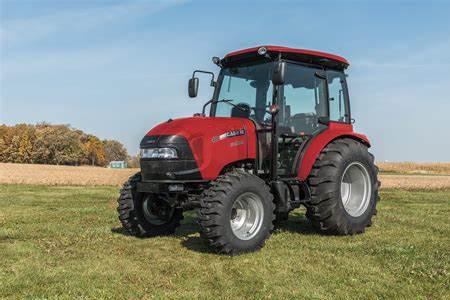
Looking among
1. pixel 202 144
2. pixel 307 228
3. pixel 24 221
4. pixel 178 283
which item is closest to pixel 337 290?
pixel 178 283

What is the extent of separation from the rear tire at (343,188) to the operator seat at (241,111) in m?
A: 1.31

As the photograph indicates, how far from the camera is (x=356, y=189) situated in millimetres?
8414

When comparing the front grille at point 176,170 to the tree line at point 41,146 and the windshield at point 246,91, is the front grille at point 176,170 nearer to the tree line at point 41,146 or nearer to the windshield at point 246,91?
the windshield at point 246,91

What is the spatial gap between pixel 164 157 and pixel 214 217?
3.74 ft

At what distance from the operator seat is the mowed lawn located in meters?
1.92

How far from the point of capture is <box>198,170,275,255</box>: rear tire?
6051mm

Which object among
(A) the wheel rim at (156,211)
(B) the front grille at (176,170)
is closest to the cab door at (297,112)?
(B) the front grille at (176,170)

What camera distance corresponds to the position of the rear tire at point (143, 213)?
744 centimetres

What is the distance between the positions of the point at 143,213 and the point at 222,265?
2247mm

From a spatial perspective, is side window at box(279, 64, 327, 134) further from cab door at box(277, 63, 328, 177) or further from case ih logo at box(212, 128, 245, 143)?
case ih logo at box(212, 128, 245, 143)

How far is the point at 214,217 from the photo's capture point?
6.02 m

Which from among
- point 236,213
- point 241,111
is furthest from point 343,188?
point 236,213

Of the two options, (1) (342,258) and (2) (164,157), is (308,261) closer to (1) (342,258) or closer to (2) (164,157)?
(1) (342,258)

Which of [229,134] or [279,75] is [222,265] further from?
[279,75]
